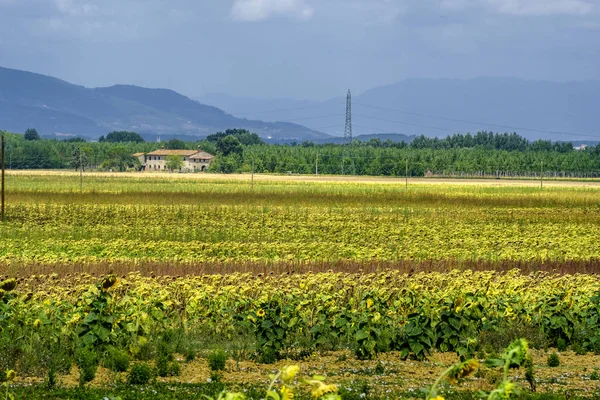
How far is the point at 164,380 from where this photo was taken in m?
11.9

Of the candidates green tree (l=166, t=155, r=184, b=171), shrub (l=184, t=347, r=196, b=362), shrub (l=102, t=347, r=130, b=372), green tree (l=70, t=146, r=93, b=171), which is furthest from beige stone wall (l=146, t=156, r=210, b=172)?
shrub (l=102, t=347, r=130, b=372)

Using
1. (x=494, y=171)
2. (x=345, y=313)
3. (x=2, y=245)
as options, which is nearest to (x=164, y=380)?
(x=345, y=313)

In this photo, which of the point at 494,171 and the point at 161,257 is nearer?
the point at 161,257

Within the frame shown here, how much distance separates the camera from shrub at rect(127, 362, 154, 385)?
452 inches

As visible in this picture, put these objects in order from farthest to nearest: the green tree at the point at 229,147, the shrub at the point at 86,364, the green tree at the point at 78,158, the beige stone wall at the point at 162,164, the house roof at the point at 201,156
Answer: the green tree at the point at 229,147 → the house roof at the point at 201,156 → the beige stone wall at the point at 162,164 → the green tree at the point at 78,158 → the shrub at the point at 86,364

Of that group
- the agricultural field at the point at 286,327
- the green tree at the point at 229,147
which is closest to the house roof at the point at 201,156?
the green tree at the point at 229,147

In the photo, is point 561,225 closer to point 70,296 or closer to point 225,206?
point 225,206

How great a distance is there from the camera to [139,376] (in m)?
11.5

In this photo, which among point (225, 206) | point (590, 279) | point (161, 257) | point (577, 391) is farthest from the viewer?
point (225, 206)

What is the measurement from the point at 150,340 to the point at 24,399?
114 inches

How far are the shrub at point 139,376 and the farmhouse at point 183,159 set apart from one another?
159 meters

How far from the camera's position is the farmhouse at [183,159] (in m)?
173

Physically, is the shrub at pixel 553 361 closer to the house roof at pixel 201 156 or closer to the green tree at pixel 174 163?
the green tree at pixel 174 163

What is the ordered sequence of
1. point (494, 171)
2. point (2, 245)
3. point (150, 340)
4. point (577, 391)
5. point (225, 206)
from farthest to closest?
point (494, 171) → point (225, 206) → point (2, 245) → point (150, 340) → point (577, 391)
